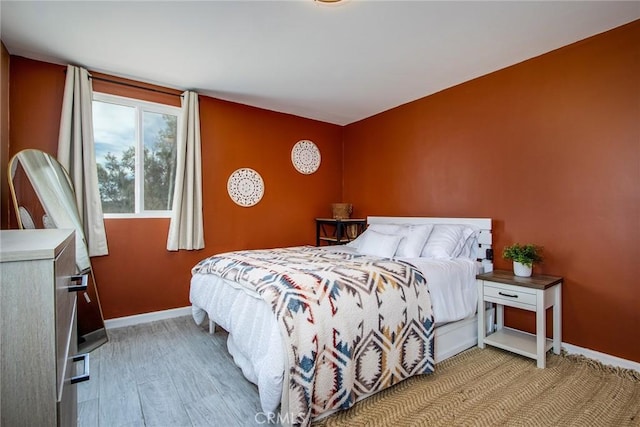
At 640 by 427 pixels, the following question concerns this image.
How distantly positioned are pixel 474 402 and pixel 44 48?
411 cm

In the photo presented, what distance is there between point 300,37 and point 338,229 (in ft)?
7.86

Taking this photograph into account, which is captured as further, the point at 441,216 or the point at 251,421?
the point at 441,216

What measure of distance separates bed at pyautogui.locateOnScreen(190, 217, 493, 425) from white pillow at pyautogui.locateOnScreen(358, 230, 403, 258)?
12 mm

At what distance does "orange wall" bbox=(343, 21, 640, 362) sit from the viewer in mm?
2287

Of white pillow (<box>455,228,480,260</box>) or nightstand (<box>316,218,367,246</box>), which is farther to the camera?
nightstand (<box>316,218,367,246</box>)

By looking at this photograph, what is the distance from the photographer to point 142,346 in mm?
2730

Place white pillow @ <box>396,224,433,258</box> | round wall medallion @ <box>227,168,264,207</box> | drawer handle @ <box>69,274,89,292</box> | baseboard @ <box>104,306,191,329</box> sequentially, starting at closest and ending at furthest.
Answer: drawer handle @ <box>69,274,89,292</box>
white pillow @ <box>396,224,433,258</box>
baseboard @ <box>104,306,191,329</box>
round wall medallion @ <box>227,168,264,207</box>

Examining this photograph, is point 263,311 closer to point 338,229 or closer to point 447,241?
point 447,241

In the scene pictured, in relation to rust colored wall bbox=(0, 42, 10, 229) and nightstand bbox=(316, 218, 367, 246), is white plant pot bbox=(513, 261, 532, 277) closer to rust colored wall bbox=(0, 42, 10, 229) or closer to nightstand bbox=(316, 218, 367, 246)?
nightstand bbox=(316, 218, 367, 246)

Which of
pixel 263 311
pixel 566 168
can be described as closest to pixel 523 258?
pixel 566 168

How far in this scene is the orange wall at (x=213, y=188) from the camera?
283 centimetres

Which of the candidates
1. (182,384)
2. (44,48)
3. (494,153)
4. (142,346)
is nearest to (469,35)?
(494,153)

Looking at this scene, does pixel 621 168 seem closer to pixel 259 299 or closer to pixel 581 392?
pixel 581 392

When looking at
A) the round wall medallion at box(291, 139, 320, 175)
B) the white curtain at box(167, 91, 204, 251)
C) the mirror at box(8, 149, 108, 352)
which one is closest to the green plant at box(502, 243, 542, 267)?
the round wall medallion at box(291, 139, 320, 175)
